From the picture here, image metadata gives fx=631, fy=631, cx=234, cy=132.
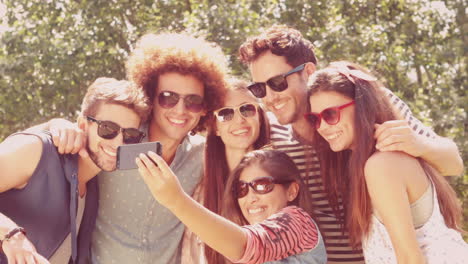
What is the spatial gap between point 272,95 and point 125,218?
1.43 meters

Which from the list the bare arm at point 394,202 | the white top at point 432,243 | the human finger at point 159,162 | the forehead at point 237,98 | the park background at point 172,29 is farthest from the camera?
the park background at point 172,29

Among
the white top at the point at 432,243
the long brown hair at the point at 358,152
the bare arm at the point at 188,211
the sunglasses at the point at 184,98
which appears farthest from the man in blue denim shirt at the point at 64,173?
the white top at the point at 432,243

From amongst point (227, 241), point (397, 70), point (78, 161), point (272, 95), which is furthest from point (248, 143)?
point (397, 70)

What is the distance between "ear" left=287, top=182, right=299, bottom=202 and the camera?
152 inches

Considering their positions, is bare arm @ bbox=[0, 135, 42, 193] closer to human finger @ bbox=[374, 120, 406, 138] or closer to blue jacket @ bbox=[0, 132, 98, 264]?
blue jacket @ bbox=[0, 132, 98, 264]

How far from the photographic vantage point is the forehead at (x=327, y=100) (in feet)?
12.1

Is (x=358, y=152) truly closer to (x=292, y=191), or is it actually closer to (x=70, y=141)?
(x=292, y=191)

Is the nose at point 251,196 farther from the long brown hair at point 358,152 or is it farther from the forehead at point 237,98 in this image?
the forehead at point 237,98

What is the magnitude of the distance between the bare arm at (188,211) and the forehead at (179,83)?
6.27 feet

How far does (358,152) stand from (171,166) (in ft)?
5.74

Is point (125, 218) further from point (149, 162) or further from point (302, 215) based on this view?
point (149, 162)

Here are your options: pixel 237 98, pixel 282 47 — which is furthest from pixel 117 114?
pixel 282 47

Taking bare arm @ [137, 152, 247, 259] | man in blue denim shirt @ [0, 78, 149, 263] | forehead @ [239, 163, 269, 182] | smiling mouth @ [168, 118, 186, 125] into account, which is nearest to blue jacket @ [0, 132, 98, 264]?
man in blue denim shirt @ [0, 78, 149, 263]

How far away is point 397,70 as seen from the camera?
39.1 ft
